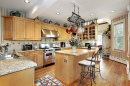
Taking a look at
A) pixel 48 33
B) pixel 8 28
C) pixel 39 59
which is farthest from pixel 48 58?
pixel 8 28

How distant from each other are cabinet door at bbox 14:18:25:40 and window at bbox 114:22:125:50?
5.44m

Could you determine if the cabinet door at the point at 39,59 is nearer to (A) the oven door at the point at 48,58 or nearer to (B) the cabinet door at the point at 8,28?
(A) the oven door at the point at 48,58

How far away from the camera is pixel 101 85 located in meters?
2.04

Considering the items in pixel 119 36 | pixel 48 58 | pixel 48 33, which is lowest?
pixel 48 58

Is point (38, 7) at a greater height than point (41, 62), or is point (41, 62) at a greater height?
point (38, 7)

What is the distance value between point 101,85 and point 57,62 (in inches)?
59.3

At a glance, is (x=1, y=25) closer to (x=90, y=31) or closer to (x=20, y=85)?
(x=20, y=85)

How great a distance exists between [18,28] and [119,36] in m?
5.65

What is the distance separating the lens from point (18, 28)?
303 centimetres

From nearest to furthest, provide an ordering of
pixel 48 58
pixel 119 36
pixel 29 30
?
pixel 29 30, pixel 48 58, pixel 119 36

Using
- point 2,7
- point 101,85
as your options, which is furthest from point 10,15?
point 101,85

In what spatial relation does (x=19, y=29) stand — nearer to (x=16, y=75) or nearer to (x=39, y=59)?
(x=39, y=59)

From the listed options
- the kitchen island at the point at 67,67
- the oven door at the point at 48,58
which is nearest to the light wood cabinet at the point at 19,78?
the kitchen island at the point at 67,67

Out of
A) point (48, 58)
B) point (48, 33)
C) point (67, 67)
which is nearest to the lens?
point (67, 67)
